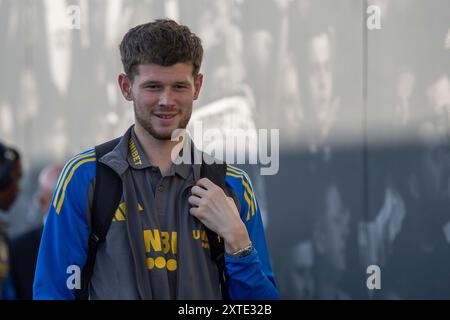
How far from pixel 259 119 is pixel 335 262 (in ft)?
3.27

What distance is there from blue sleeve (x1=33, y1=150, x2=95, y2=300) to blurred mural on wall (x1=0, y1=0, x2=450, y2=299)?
9.07 ft

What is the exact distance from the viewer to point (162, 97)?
2.41 m

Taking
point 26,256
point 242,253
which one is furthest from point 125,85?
point 26,256

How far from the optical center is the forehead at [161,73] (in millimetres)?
2428

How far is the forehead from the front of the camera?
2.43 metres

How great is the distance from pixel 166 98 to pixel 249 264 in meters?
0.54

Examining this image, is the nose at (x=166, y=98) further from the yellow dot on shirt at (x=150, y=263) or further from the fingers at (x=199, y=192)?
the yellow dot on shirt at (x=150, y=263)

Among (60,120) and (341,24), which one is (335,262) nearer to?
(341,24)

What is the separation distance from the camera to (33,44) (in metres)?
5.23

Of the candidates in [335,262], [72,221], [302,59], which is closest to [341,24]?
[302,59]
